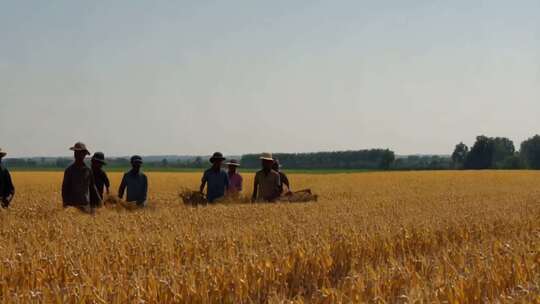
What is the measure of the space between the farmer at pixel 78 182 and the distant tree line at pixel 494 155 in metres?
87.1

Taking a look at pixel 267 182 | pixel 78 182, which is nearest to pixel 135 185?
pixel 78 182

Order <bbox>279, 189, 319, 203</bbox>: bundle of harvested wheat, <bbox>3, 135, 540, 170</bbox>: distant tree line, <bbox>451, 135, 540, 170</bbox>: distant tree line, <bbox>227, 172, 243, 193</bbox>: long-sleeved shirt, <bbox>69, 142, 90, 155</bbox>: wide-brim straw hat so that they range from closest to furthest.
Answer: <bbox>69, 142, 90, 155</bbox>: wide-brim straw hat < <bbox>279, 189, 319, 203</bbox>: bundle of harvested wheat < <bbox>227, 172, 243, 193</bbox>: long-sleeved shirt < <bbox>451, 135, 540, 170</bbox>: distant tree line < <bbox>3, 135, 540, 170</bbox>: distant tree line

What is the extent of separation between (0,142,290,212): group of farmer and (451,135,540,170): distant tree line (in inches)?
3281

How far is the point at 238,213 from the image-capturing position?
10.1 m

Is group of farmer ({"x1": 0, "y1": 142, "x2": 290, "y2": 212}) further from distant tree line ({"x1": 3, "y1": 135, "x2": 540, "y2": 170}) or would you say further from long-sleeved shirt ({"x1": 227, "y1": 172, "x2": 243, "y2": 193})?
distant tree line ({"x1": 3, "y1": 135, "x2": 540, "y2": 170})

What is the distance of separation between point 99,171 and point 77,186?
1.12m

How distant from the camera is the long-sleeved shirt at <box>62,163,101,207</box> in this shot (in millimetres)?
10555

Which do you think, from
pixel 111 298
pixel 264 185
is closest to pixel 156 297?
pixel 111 298

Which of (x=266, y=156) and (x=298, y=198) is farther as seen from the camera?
(x=298, y=198)

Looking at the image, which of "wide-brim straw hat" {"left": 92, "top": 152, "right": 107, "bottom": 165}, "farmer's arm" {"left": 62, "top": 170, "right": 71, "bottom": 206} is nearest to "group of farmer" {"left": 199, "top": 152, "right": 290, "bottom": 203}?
"wide-brim straw hat" {"left": 92, "top": 152, "right": 107, "bottom": 165}

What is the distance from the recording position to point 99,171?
11.6m

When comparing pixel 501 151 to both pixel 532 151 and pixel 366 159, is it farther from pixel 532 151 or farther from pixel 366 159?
pixel 366 159

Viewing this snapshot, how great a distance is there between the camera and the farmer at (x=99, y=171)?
1148cm

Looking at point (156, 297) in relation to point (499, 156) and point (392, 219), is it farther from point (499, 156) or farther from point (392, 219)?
point (499, 156)
